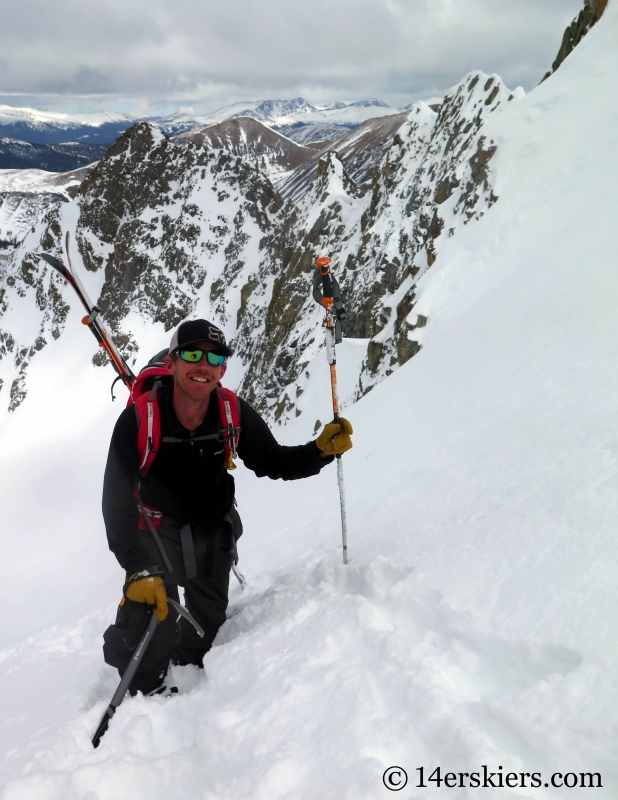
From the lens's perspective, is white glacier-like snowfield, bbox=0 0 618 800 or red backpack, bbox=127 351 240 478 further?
red backpack, bbox=127 351 240 478

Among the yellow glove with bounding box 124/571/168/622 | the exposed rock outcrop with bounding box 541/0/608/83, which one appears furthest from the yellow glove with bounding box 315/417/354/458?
the exposed rock outcrop with bounding box 541/0/608/83

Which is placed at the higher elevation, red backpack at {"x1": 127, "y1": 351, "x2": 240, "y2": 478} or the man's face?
the man's face

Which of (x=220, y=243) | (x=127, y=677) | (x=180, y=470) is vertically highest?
(x=220, y=243)

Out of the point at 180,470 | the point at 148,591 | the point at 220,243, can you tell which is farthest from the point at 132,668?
the point at 220,243

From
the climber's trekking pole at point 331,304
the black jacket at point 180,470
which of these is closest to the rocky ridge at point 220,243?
the climber's trekking pole at point 331,304

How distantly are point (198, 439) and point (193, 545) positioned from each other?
3.79 feet

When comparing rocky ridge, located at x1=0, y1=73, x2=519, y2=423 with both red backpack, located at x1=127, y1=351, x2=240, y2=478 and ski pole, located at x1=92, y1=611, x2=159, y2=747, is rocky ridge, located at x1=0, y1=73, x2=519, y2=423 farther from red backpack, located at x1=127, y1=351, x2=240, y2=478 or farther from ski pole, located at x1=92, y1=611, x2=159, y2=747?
ski pole, located at x1=92, y1=611, x2=159, y2=747

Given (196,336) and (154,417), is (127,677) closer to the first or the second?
(154,417)

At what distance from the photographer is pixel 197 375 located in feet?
13.4

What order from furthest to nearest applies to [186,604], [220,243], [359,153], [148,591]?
[359,153] → [220,243] → [186,604] → [148,591]

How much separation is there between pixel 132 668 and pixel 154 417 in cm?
195

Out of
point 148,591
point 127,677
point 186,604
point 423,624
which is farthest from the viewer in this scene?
point 186,604

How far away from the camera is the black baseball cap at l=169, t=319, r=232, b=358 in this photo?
4043 mm

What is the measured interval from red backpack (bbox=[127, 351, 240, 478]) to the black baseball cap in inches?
13.4
